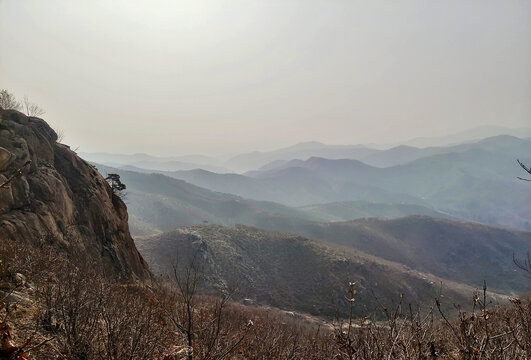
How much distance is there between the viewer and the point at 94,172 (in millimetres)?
24359

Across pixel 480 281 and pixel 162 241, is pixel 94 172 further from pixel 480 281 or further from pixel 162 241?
pixel 480 281

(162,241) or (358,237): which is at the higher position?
(162,241)

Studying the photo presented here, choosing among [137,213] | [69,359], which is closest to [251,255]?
[69,359]

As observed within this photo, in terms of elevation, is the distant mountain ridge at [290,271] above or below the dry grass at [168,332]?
below

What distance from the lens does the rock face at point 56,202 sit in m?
14.5

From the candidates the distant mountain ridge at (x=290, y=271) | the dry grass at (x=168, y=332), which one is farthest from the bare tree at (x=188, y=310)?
the distant mountain ridge at (x=290, y=271)

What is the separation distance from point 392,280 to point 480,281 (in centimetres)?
6532

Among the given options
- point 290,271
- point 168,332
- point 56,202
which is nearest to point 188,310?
point 168,332

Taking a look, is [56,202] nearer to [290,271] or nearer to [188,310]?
[188,310]

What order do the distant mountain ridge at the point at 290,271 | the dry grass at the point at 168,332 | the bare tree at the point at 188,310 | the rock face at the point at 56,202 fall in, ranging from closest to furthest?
the dry grass at the point at 168,332
the bare tree at the point at 188,310
the rock face at the point at 56,202
the distant mountain ridge at the point at 290,271

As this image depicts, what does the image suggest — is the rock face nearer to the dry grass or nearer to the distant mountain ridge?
the dry grass

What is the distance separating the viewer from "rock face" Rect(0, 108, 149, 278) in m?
14.5

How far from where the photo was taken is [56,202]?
17781mm

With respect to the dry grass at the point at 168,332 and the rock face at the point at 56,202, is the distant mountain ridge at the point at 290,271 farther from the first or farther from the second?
the dry grass at the point at 168,332
